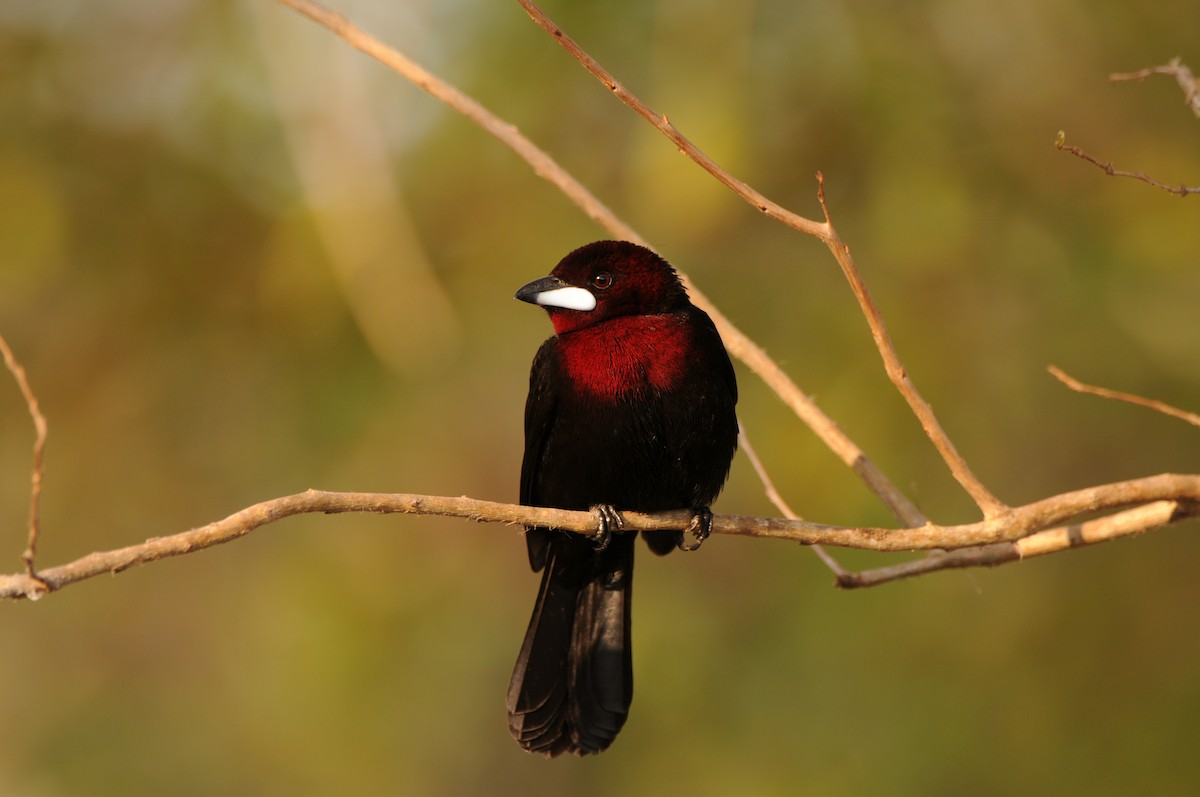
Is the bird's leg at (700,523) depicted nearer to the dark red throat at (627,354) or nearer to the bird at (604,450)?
the bird at (604,450)

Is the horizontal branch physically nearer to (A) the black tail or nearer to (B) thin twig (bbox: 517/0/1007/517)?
(B) thin twig (bbox: 517/0/1007/517)

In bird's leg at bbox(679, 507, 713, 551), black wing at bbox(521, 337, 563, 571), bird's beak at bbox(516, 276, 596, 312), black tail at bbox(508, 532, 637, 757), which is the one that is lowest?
black tail at bbox(508, 532, 637, 757)

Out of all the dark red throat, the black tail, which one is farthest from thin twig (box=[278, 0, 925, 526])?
the black tail

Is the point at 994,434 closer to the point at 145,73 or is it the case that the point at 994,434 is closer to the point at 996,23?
the point at 996,23

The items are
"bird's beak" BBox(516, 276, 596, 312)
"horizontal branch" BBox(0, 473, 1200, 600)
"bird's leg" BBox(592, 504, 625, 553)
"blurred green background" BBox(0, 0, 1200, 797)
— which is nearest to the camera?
"horizontal branch" BBox(0, 473, 1200, 600)

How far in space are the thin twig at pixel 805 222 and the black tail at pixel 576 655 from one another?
1588mm

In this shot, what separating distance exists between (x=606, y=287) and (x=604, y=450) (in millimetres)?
456

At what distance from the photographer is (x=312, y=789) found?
17.9 feet

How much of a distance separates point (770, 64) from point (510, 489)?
2042mm

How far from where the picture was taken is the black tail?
3.70 m

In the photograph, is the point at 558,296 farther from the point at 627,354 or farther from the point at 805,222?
the point at 805,222

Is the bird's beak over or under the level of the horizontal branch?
over

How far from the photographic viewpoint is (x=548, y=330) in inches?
245

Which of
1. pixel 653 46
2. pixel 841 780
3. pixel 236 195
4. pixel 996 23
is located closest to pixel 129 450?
pixel 236 195
